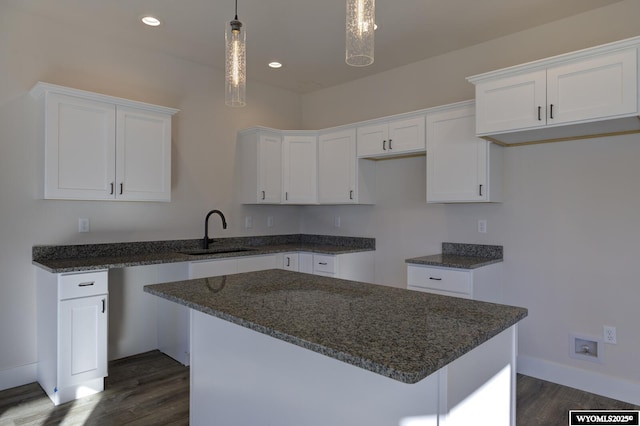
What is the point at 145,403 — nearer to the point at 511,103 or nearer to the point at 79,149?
the point at 79,149

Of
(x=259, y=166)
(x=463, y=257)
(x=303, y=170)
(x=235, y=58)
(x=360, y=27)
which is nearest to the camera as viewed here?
(x=360, y=27)

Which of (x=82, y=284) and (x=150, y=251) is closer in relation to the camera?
(x=82, y=284)

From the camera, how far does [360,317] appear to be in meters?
1.33

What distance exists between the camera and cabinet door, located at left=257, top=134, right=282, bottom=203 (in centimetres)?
416

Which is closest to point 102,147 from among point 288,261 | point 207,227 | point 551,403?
point 207,227

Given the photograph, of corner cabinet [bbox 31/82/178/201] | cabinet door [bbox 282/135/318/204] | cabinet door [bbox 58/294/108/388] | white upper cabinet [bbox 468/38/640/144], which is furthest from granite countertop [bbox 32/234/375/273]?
white upper cabinet [bbox 468/38/640/144]

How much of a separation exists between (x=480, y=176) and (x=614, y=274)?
1.14 m

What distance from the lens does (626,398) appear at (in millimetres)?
2688

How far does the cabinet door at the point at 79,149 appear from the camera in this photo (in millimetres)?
2797

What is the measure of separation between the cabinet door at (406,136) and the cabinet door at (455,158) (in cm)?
9

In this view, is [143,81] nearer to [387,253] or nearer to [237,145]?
[237,145]

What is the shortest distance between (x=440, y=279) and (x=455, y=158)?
A: 1003 mm

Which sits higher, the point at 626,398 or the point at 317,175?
the point at 317,175

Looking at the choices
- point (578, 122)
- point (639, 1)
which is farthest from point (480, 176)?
point (639, 1)
